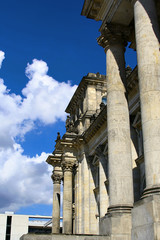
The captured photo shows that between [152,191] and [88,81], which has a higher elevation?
[88,81]

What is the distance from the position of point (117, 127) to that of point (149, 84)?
3388 mm

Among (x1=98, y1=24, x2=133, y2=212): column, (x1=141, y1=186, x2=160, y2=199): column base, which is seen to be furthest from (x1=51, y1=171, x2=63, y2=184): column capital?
(x1=141, y1=186, x2=160, y2=199): column base

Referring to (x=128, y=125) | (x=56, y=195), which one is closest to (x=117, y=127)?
(x=128, y=125)

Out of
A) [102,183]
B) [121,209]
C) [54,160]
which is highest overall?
[54,160]

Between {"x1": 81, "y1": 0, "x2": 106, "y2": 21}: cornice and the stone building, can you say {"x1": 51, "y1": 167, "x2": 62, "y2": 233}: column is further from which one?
{"x1": 81, "y1": 0, "x2": 106, "y2": 21}: cornice

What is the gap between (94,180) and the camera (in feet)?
116

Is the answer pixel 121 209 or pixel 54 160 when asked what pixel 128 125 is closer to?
pixel 121 209

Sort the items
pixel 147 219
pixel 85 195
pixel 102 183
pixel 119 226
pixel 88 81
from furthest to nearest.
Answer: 1. pixel 88 81
2. pixel 85 195
3. pixel 102 183
4. pixel 119 226
5. pixel 147 219

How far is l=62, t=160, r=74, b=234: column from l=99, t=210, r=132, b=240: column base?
2272 cm

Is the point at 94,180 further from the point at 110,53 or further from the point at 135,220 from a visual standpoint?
the point at 135,220

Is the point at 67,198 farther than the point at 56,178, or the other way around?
the point at 56,178

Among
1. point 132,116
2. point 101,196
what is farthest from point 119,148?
point 101,196

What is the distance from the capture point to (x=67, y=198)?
36.8m

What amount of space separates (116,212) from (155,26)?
8036 millimetres
